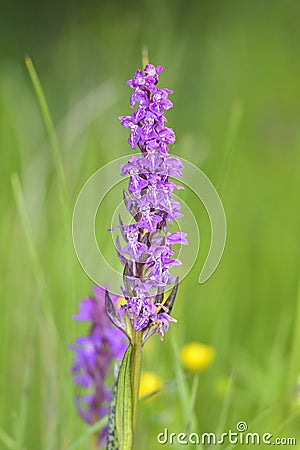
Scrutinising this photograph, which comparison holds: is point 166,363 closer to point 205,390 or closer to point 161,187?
point 205,390

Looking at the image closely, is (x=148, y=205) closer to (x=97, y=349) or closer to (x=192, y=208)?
(x=97, y=349)

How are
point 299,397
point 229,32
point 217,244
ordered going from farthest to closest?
point 229,32 → point 299,397 → point 217,244

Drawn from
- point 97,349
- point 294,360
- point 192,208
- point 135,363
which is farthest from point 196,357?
point 192,208

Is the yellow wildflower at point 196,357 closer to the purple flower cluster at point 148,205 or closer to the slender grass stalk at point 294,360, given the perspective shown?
the slender grass stalk at point 294,360

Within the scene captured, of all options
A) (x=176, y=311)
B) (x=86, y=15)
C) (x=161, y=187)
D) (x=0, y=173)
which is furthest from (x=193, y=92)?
(x=161, y=187)

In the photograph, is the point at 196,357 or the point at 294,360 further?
the point at 196,357
